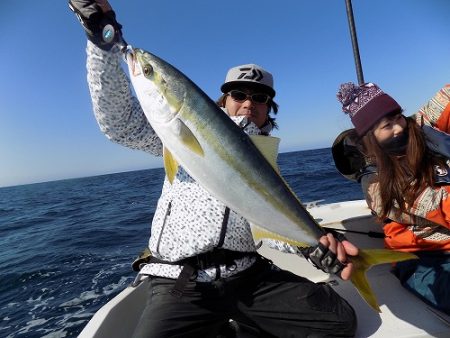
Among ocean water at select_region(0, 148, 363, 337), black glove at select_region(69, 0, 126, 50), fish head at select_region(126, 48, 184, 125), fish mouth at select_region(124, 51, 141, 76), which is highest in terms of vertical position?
black glove at select_region(69, 0, 126, 50)

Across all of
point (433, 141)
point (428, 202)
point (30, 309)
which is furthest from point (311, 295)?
point (30, 309)

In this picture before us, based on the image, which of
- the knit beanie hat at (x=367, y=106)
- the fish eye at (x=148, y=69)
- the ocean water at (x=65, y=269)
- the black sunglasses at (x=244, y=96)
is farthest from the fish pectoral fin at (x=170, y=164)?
the ocean water at (x=65, y=269)

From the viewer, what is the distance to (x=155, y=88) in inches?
85.7

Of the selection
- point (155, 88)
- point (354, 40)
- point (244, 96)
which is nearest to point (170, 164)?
point (155, 88)

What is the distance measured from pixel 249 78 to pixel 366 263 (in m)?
2.11

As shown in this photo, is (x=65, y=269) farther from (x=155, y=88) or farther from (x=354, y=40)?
(x=354, y=40)

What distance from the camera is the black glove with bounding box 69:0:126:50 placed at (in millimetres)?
2330

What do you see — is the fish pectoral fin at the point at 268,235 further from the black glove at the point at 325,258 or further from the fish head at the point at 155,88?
the fish head at the point at 155,88

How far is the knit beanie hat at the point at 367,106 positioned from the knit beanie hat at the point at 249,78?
36.2 inches

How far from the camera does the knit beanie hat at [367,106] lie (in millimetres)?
3332

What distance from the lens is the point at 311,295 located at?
3195 millimetres

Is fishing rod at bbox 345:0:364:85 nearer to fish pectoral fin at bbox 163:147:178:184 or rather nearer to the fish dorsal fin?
the fish dorsal fin

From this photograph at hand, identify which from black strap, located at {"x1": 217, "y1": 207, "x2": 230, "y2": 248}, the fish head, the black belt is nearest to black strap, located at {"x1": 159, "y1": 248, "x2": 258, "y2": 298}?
the black belt

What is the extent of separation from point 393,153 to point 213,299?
2.42 metres
